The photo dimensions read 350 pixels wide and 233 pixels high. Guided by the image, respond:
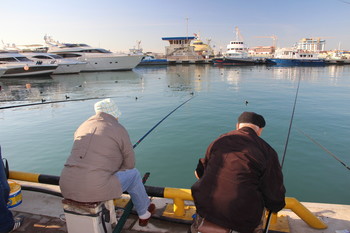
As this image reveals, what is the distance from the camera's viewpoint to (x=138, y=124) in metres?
10.2

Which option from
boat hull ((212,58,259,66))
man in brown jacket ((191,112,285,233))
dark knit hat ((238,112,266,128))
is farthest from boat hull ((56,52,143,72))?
man in brown jacket ((191,112,285,233))

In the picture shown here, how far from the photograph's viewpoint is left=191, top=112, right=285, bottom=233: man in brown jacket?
187 cm

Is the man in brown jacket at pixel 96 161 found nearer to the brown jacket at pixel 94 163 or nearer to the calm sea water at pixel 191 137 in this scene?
the brown jacket at pixel 94 163

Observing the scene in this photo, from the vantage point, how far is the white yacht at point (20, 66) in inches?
1272

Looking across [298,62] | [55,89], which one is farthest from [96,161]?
[298,62]

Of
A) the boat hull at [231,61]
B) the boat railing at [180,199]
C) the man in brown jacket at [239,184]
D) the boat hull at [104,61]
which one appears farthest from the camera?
the boat hull at [231,61]

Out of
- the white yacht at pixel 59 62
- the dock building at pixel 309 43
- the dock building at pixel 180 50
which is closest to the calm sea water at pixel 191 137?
the white yacht at pixel 59 62

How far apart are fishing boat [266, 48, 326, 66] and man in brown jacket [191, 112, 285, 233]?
2693 inches

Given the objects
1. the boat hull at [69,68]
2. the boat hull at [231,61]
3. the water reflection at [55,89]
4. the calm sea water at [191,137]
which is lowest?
the calm sea water at [191,137]

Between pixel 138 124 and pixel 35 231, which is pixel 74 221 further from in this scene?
pixel 138 124

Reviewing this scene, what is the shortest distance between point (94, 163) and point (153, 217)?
4.02ft

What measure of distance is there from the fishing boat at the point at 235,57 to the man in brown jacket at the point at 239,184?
6579 centimetres

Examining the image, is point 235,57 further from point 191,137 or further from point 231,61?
point 191,137

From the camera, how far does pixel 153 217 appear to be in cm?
301
